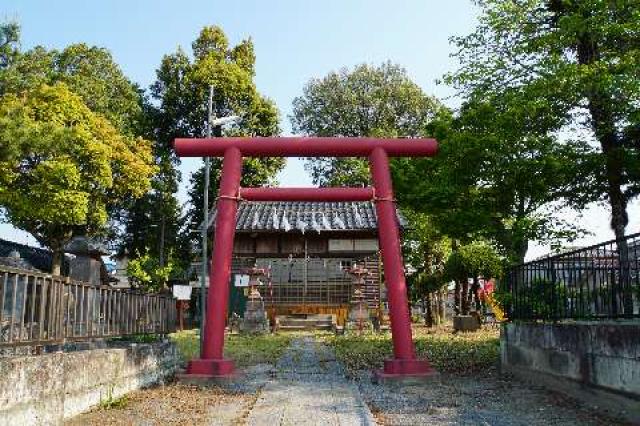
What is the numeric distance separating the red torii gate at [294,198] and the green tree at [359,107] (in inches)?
1026

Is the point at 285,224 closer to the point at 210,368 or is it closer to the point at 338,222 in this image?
the point at 338,222

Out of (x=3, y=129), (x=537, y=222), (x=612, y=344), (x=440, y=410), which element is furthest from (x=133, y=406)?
(x=3, y=129)

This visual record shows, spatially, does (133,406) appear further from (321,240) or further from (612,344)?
(321,240)

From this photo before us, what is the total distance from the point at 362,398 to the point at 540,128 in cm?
688

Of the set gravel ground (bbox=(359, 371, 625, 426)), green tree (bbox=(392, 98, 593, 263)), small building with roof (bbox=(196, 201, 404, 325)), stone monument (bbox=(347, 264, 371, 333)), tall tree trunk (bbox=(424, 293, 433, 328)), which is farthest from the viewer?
tall tree trunk (bbox=(424, 293, 433, 328))

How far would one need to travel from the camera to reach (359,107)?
128 feet

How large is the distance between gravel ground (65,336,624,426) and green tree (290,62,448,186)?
28.0 m

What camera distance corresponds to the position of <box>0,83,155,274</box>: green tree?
25.1 meters

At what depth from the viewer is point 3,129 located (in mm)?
22391

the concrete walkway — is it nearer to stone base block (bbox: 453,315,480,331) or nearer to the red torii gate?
the red torii gate

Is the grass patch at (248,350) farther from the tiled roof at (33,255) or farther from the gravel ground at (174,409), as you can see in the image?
the tiled roof at (33,255)

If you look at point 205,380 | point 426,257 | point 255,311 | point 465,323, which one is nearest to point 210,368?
point 205,380

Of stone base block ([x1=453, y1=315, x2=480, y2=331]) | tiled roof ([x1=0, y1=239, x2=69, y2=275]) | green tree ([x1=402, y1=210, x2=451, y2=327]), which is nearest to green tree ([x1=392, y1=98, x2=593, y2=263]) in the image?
stone base block ([x1=453, y1=315, x2=480, y2=331])

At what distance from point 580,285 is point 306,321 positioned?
57.3 ft
